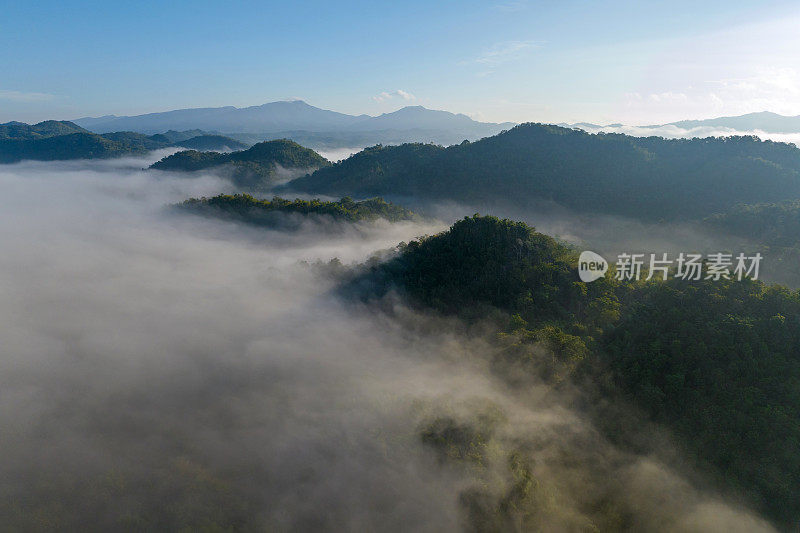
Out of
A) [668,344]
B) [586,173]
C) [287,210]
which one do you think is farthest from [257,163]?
[668,344]

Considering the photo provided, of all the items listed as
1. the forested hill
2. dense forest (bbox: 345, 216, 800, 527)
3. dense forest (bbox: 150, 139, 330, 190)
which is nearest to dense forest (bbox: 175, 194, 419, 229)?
the forested hill

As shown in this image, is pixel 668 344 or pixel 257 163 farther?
pixel 257 163

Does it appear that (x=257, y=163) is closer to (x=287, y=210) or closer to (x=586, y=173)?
(x=287, y=210)

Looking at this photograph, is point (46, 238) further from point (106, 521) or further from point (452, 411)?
point (452, 411)

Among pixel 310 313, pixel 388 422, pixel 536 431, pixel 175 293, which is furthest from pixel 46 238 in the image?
pixel 536 431

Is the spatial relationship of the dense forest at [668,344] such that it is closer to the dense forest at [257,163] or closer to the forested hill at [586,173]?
the forested hill at [586,173]

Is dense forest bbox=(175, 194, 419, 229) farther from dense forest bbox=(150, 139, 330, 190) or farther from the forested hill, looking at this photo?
dense forest bbox=(150, 139, 330, 190)

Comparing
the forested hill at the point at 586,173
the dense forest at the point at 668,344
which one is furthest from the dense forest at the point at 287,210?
the dense forest at the point at 668,344
